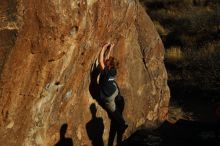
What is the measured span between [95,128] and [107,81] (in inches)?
30.8

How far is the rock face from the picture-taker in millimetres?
5656

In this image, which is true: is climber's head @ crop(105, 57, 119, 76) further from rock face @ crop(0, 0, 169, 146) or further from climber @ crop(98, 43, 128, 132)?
rock face @ crop(0, 0, 169, 146)

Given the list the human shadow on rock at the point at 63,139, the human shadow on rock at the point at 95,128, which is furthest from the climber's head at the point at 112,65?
the human shadow on rock at the point at 63,139

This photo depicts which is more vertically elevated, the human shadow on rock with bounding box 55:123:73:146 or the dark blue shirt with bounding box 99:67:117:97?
the dark blue shirt with bounding box 99:67:117:97

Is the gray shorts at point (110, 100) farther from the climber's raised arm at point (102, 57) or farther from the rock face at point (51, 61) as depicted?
the climber's raised arm at point (102, 57)

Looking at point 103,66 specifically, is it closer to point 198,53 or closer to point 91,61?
point 91,61

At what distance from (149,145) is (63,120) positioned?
2.50 m

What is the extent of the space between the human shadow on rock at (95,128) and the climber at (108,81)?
0.82 feet

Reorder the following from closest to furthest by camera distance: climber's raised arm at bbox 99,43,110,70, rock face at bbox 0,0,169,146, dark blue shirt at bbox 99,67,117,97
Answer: rock face at bbox 0,0,169,146 → climber's raised arm at bbox 99,43,110,70 → dark blue shirt at bbox 99,67,117,97

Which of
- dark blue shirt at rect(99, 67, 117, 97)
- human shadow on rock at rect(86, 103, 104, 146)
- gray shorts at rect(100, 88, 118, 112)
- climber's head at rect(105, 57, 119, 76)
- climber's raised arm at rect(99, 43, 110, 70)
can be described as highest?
climber's raised arm at rect(99, 43, 110, 70)

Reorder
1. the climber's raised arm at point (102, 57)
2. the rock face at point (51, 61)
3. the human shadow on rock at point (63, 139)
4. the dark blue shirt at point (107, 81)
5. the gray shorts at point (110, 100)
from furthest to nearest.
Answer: the gray shorts at point (110, 100) → the dark blue shirt at point (107, 81) → the climber's raised arm at point (102, 57) → the human shadow on rock at point (63, 139) → the rock face at point (51, 61)

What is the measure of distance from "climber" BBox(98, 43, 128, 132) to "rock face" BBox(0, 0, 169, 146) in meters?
0.15

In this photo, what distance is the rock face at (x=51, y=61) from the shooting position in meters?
5.66

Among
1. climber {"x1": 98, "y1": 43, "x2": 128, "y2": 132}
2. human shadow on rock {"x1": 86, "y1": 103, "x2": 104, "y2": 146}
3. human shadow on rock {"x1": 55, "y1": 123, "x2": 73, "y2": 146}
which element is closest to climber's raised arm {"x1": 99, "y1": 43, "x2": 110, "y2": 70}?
climber {"x1": 98, "y1": 43, "x2": 128, "y2": 132}
